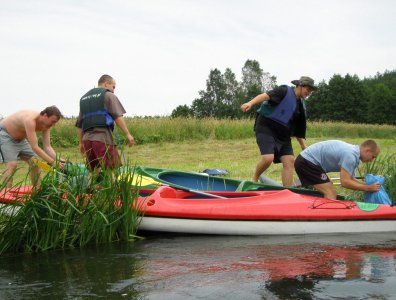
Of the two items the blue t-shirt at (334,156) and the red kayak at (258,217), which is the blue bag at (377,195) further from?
the blue t-shirt at (334,156)

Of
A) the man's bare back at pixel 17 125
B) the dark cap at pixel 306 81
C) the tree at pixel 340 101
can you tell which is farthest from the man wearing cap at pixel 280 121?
the tree at pixel 340 101

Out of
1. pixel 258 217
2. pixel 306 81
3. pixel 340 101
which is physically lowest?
pixel 258 217

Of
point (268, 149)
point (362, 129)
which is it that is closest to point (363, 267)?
point (268, 149)

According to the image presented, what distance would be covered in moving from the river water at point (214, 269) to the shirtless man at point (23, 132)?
167 cm

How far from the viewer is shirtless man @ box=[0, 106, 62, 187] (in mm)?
5773

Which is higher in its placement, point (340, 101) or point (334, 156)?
point (340, 101)

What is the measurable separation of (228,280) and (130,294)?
28.5 inches

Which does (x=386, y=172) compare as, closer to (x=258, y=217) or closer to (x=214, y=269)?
(x=258, y=217)

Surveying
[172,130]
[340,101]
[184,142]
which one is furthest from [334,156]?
[340,101]

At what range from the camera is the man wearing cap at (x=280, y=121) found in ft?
22.2

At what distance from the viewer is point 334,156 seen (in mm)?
5664

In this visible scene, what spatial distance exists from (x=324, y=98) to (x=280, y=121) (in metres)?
63.3

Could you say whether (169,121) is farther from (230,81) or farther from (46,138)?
(230,81)

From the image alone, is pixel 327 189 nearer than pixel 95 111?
Yes
